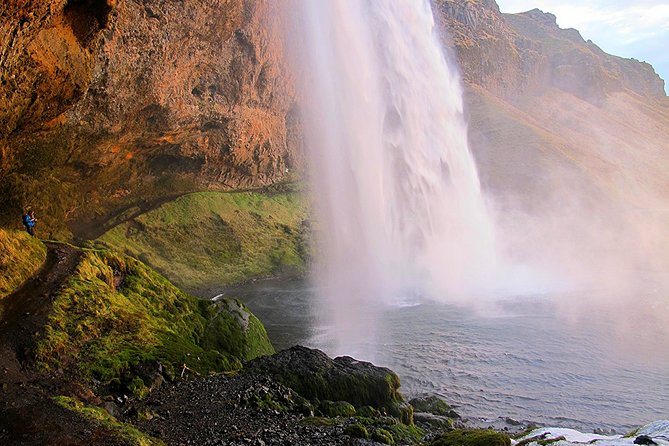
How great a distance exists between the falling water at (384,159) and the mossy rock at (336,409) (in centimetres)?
1859

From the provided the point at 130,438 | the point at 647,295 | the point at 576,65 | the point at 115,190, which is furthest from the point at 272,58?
the point at 576,65

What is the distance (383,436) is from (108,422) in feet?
16.7

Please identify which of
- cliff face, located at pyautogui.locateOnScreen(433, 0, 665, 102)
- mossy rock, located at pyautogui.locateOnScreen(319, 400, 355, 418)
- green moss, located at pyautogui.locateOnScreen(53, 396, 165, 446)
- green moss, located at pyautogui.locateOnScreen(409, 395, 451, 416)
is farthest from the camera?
cliff face, located at pyautogui.locateOnScreen(433, 0, 665, 102)

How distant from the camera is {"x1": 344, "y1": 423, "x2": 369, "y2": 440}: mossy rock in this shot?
10672mm

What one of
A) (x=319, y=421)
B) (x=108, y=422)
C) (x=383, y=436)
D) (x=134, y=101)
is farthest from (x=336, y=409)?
(x=134, y=101)

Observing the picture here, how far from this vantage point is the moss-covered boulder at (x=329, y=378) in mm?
13430

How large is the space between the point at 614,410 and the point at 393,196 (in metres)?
24.0

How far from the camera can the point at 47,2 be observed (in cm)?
1040

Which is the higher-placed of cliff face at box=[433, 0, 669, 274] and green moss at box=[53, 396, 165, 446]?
cliff face at box=[433, 0, 669, 274]

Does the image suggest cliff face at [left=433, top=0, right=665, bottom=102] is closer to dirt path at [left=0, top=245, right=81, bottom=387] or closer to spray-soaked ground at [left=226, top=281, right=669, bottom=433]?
spray-soaked ground at [left=226, top=281, right=669, bottom=433]

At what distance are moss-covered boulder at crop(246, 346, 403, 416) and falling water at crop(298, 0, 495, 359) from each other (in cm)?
1699

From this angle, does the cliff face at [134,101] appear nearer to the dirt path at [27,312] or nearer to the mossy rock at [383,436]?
the dirt path at [27,312]

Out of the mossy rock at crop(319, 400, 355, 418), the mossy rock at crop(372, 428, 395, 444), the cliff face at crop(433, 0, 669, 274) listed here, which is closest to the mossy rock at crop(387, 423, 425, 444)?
the mossy rock at crop(372, 428, 395, 444)

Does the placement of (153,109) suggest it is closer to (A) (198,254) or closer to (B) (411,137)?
(A) (198,254)
